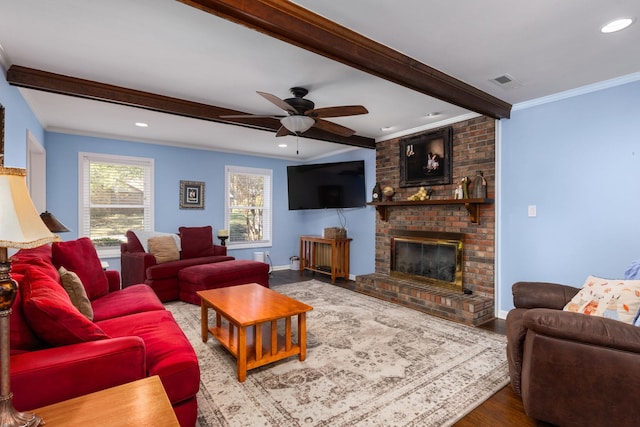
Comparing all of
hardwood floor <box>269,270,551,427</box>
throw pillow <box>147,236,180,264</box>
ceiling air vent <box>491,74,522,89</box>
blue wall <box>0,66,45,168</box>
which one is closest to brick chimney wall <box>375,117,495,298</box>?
ceiling air vent <box>491,74,522,89</box>

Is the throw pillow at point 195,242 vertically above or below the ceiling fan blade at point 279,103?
below

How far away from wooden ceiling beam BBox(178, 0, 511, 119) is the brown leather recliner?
6.00 ft

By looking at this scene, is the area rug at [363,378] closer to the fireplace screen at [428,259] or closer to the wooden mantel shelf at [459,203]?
the fireplace screen at [428,259]

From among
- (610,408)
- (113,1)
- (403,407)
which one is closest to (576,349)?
(610,408)

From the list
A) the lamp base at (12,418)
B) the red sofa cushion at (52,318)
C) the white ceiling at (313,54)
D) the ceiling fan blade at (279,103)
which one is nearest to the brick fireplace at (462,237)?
the white ceiling at (313,54)

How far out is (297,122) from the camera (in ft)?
9.64

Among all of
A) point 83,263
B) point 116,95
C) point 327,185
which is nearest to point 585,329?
point 83,263

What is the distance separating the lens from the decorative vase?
3.56m

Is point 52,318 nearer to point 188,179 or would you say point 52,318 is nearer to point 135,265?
point 135,265

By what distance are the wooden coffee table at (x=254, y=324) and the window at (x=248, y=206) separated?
129 inches

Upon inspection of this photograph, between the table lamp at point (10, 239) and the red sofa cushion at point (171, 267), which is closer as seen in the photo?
the table lamp at point (10, 239)

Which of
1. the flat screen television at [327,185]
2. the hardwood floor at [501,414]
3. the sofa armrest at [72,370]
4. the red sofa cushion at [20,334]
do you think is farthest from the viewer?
the flat screen television at [327,185]

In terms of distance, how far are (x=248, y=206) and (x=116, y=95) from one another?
3.47m

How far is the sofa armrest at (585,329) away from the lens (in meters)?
1.48
